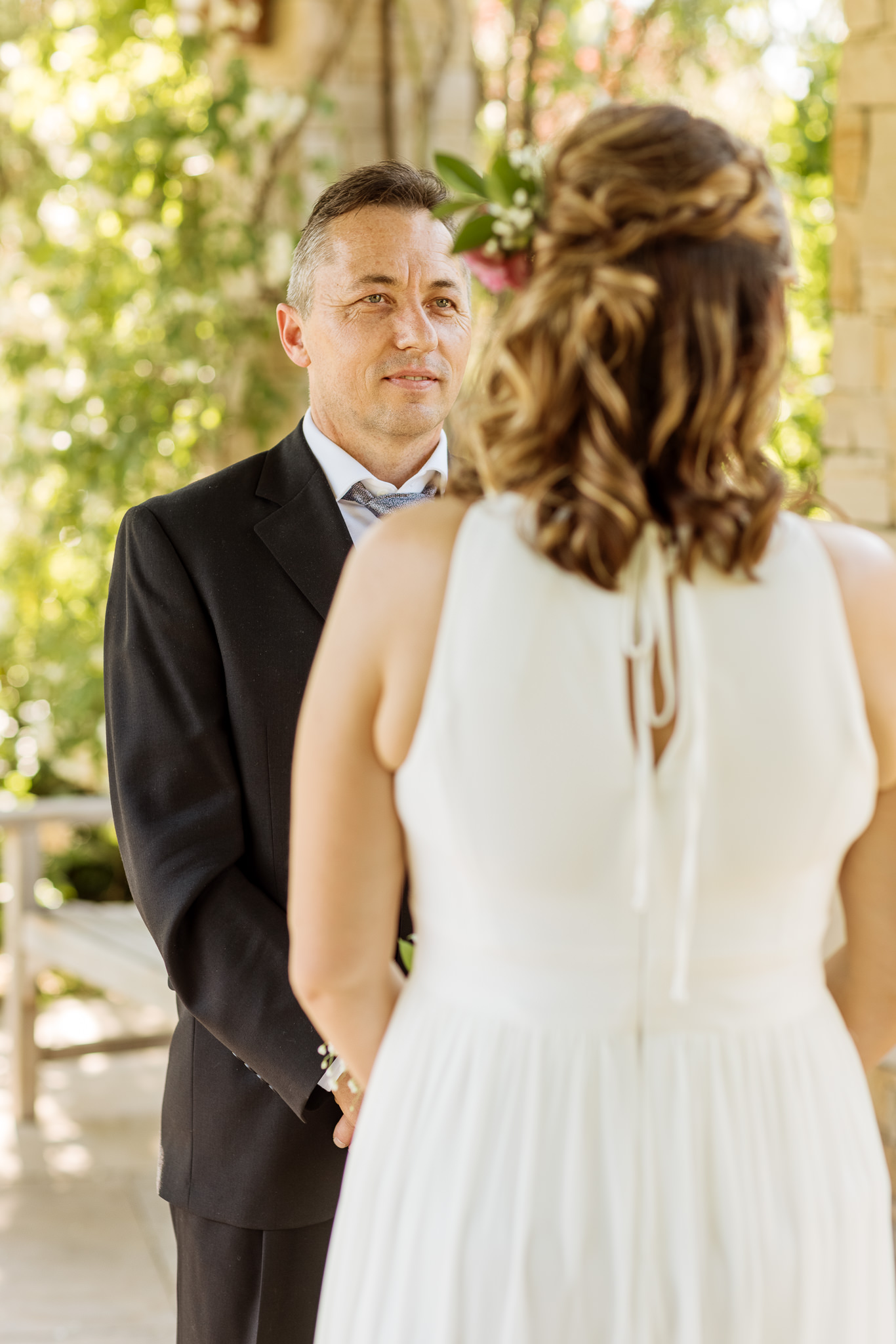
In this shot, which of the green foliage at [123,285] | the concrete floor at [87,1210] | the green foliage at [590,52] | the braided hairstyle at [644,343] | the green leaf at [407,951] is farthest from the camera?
the green foliage at [590,52]

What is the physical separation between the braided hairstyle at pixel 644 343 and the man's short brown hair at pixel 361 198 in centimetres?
84

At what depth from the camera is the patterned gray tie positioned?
6.32 ft

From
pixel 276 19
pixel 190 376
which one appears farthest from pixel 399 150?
pixel 190 376

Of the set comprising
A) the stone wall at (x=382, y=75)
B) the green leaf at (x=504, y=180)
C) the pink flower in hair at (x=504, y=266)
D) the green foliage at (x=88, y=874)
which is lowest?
the green foliage at (x=88, y=874)

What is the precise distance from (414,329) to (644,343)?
92 cm

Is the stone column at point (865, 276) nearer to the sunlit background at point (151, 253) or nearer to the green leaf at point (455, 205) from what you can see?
the sunlit background at point (151, 253)

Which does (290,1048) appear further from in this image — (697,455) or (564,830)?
(697,455)

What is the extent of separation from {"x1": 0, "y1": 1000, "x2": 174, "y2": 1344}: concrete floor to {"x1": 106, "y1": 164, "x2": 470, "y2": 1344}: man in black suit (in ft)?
4.99

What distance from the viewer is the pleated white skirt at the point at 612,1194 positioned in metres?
1.13

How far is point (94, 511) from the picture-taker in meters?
4.96

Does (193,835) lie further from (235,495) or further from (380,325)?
(380,325)

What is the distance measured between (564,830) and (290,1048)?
0.72 m

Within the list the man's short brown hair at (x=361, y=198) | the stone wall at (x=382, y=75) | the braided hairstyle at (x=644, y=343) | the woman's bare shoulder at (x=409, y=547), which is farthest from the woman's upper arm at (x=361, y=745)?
the stone wall at (x=382, y=75)

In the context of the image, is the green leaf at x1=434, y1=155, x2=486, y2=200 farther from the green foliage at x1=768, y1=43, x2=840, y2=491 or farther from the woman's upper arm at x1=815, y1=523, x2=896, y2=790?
the green foliage at x1=768, y1=43, x2=840, y2=491
